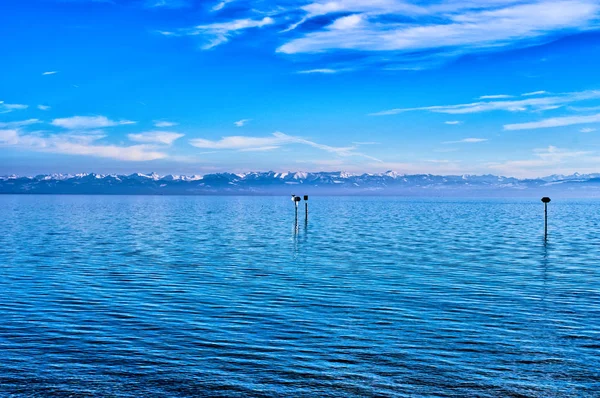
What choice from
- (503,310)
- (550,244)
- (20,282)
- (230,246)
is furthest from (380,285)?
(550,244)

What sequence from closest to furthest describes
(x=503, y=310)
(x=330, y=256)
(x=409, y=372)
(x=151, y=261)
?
(x=409, y=372) → (x=503, y=310) → (x=151, y=261) → (x=330, y=256)

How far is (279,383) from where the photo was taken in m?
16.1

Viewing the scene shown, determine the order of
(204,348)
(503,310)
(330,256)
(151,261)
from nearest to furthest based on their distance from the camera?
1. (204,348)
2. (503,310)
3. (151,261)
4. (330,256)

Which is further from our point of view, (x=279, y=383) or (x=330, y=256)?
(x=330, y=256)

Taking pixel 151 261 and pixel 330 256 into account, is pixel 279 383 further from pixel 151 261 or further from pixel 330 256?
pixel 330 256

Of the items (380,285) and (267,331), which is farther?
(380,285)

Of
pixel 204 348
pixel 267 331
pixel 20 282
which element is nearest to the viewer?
pixel 204 348

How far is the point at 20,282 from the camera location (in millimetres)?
33531

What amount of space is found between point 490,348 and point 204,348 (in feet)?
31.7

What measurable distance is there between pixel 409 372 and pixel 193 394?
20.6ft

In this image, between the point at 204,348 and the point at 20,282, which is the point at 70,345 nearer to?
the point at 204,348

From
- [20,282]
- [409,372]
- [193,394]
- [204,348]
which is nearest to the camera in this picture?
[193,394]

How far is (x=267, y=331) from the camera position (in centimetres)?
2194

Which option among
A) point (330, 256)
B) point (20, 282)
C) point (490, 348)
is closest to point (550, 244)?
point (330, 256)
